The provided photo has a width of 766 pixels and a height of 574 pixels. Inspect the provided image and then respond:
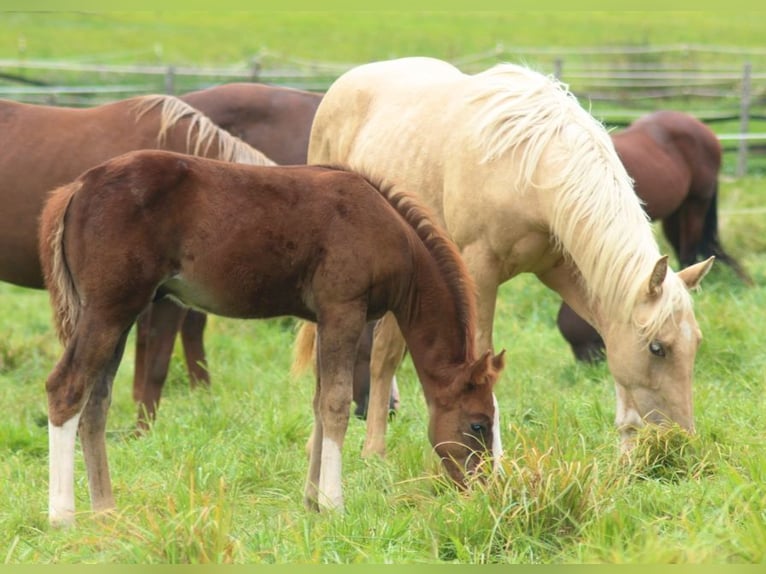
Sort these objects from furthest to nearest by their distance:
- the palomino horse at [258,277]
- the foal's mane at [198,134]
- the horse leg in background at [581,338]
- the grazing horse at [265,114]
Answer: the grazing horse at [265,114] < the horse leg in background at [581,338] < the foal's mane at [198,134] < the palomino horse at [258,277]

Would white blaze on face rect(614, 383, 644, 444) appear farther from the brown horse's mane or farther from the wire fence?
the wire fence

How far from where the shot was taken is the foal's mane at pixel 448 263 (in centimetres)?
439

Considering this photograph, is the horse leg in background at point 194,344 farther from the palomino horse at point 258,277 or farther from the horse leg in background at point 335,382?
the horse leg in background at point 335,382

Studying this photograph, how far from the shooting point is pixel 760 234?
1091cm

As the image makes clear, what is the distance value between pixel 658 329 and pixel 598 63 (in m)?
18.5

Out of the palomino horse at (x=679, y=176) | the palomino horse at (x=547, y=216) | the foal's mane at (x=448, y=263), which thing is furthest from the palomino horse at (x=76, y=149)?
the palomino horse at (x=679, y=176)

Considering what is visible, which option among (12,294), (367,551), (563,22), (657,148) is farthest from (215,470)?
(563,22)

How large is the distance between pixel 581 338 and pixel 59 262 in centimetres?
364

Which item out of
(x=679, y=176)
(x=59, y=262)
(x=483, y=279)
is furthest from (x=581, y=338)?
(x=59, y=262)

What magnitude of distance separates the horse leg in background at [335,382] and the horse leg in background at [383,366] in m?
1.11

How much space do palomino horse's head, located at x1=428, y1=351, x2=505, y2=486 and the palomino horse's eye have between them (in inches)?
28.1

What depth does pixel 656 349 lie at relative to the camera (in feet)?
15.1

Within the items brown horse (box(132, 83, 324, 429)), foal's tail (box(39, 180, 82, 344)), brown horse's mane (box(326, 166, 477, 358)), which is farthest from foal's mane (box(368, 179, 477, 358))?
brown horse (box(132, 83, 324, 429))

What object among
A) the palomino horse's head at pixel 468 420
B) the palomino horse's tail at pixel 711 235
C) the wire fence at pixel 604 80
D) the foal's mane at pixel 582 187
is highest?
the foal's mane at pixel 582 187
